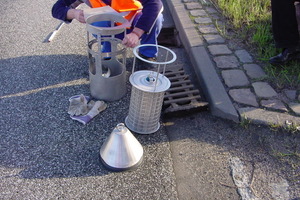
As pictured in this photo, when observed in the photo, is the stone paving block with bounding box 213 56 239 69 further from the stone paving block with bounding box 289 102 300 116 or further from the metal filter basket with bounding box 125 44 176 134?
the metal filter basket with bounding box 125 44 176 134

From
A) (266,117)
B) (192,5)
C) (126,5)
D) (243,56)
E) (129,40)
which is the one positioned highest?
(126,5)

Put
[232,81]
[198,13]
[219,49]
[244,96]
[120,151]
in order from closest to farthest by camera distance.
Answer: [120,151] < [244,96] < [232,81] < [219,49] < [198,13]

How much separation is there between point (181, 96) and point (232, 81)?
1.59 ft

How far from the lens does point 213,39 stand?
336cm

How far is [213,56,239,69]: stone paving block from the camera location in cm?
296

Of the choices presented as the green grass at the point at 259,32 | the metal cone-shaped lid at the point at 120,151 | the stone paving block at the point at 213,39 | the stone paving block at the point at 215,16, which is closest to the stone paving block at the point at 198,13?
the stone paving block at the point at 215,16

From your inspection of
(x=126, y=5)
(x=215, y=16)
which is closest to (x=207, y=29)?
(x=215, y=16)

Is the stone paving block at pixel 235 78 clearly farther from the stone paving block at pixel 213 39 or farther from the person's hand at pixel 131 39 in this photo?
the person's hand at pixel 131 39

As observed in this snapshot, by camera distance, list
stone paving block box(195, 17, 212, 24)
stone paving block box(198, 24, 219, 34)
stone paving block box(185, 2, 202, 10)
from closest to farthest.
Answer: stone paving block box(198, 24, 219, 34) < stone paving block box(195, 17, 212, 24) < stone paving block box(185, 2, 202, 10)

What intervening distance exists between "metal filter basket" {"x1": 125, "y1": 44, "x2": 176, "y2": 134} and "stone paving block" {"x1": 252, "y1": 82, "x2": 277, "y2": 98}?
0.88 m

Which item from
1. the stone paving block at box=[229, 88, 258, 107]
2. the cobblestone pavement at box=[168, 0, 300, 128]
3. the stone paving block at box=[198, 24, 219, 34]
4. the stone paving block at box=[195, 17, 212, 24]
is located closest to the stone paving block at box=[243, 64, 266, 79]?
the cobblestone pavement at box=[168, 0, 300, 128]

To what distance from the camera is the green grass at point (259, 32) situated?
2809mm

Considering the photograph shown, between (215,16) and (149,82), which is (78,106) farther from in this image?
(215,16)

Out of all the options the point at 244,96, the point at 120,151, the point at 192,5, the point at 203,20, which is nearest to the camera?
the point at 120,151
